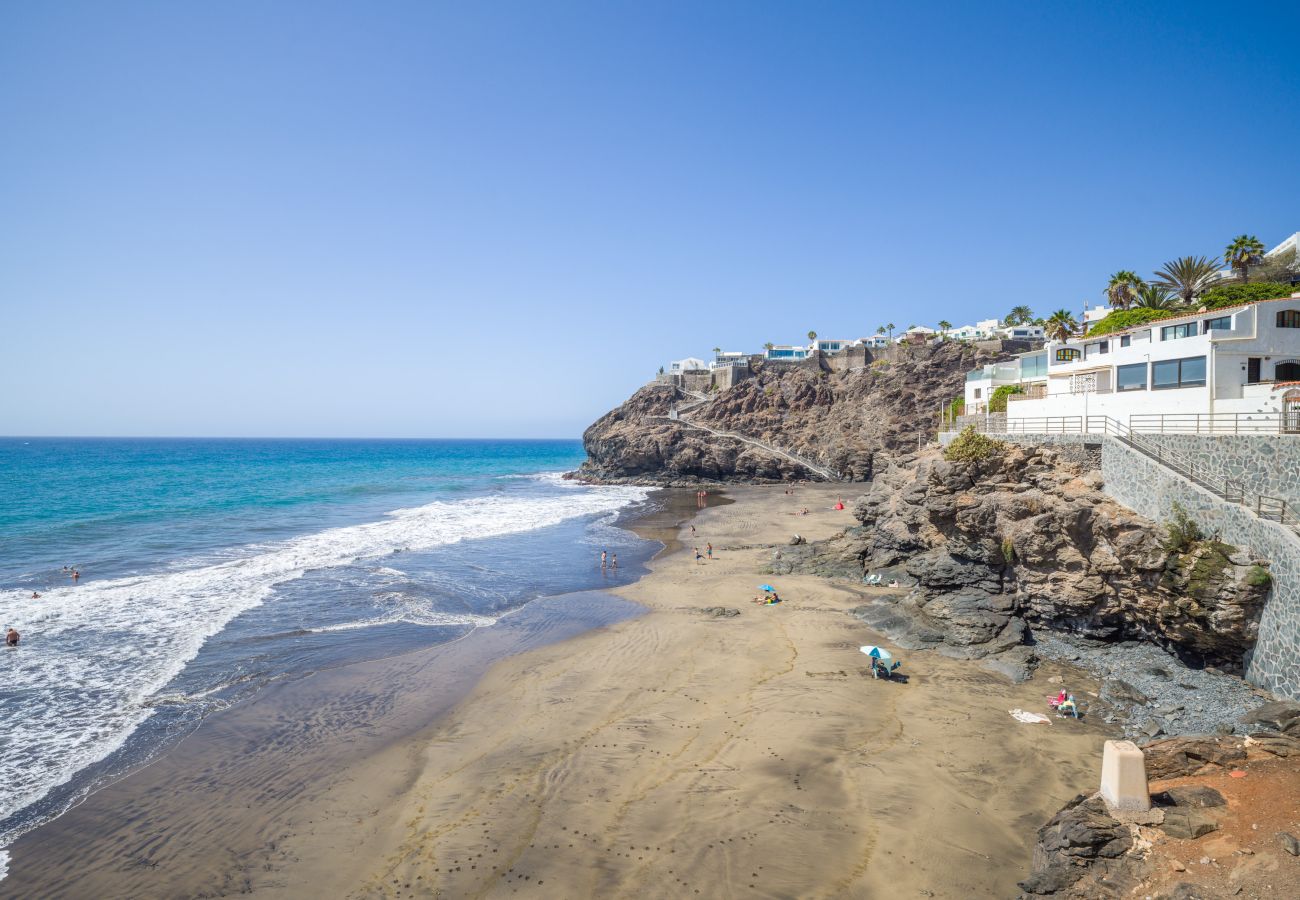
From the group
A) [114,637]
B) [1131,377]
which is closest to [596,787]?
[114,637]

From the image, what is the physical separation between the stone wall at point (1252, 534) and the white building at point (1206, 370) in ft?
10.6

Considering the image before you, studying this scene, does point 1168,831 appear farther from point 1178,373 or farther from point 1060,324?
point 1060,324

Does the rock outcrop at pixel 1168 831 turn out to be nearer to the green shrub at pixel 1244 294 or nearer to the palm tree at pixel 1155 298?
the green shrub at pixel 1244 294

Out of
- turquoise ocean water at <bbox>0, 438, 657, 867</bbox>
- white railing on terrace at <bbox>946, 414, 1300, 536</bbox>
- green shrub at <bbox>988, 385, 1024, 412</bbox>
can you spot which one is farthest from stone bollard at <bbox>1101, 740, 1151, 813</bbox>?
green shrub at <bbox>988, 385, 1024, 412</bbox>

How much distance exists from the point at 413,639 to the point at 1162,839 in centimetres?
2107

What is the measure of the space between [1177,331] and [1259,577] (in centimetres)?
1418

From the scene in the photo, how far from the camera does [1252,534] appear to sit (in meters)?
15.6

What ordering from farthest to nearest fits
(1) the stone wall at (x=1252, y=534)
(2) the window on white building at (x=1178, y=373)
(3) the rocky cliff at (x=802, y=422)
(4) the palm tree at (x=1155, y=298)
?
1. (3) the rocky cliff at (x=802, y=422)
2. (4) the palm tree at (x=1155, y=298)
3. (2) the window on white building at (x=1178, y=373)
4. (1) the stone wall at (x=1252, y=534)

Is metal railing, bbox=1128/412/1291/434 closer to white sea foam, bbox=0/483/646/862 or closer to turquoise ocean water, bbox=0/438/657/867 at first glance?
turquoise ocean water, bbox=0/438/657/867

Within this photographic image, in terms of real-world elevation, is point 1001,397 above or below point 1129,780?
above

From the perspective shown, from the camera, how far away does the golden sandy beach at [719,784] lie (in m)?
10.8

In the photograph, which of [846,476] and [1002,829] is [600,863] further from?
[846,476]

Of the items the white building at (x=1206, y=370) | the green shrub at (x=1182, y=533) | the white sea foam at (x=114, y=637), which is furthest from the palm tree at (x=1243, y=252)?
the white sea foam at (x=114, y=637)

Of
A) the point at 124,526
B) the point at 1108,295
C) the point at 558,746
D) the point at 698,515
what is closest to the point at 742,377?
the point at 698,515
